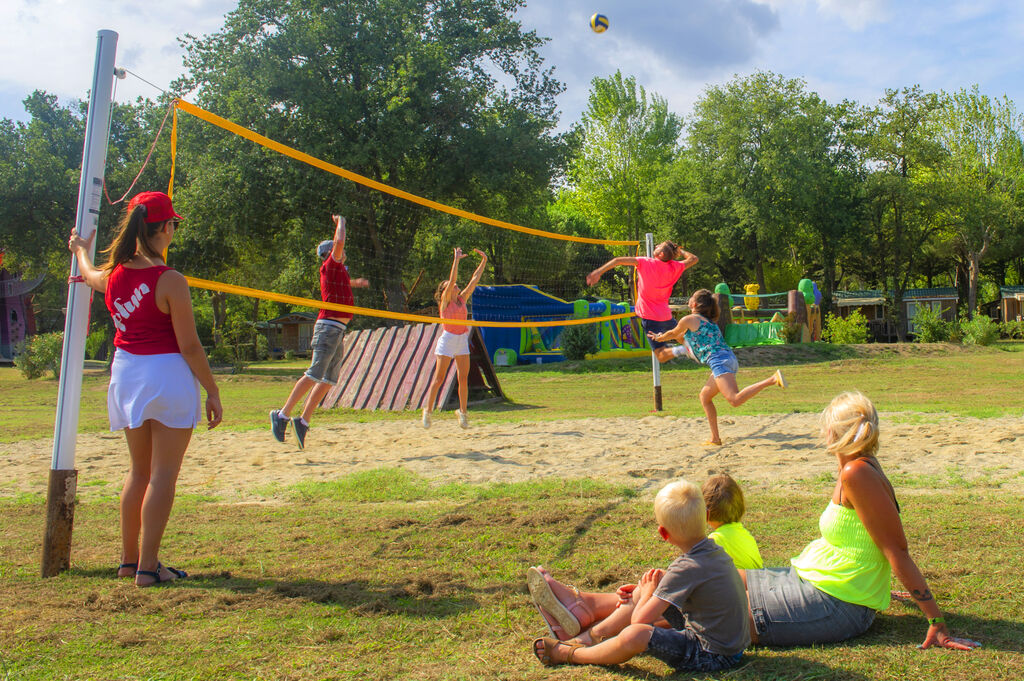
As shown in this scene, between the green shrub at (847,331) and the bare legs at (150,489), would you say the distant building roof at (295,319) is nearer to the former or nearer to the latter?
the green shrub at (847,331)

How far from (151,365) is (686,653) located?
2625 mm

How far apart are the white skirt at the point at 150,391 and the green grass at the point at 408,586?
773 mm

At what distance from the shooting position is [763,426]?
26.4ft

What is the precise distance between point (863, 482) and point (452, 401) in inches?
388

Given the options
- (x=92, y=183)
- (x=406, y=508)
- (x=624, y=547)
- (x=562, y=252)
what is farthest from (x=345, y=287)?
(x=562, y=252)

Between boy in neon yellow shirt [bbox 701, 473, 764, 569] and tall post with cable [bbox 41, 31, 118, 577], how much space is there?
2.98 meters

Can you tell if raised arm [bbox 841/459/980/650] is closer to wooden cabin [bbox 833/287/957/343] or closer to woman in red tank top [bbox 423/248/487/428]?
woman in red tank top [bbox 423/248/487/428]

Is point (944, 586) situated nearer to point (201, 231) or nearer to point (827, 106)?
point (201, 231)

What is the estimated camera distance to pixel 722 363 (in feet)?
23.0

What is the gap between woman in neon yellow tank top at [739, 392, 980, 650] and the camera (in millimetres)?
2592

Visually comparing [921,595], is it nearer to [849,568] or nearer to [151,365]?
[849,568]

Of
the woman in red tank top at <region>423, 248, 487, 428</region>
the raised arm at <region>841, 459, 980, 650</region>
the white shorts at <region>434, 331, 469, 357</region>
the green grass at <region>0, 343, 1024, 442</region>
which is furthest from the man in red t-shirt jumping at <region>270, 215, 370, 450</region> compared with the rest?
the raised arm at <region>841, 459, 980, 650</region>

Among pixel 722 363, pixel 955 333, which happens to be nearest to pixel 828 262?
pixel 955 333

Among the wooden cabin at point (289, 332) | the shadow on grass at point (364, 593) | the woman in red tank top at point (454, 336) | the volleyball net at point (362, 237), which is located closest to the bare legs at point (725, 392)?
the woman in red tank top at point (454, 336)
